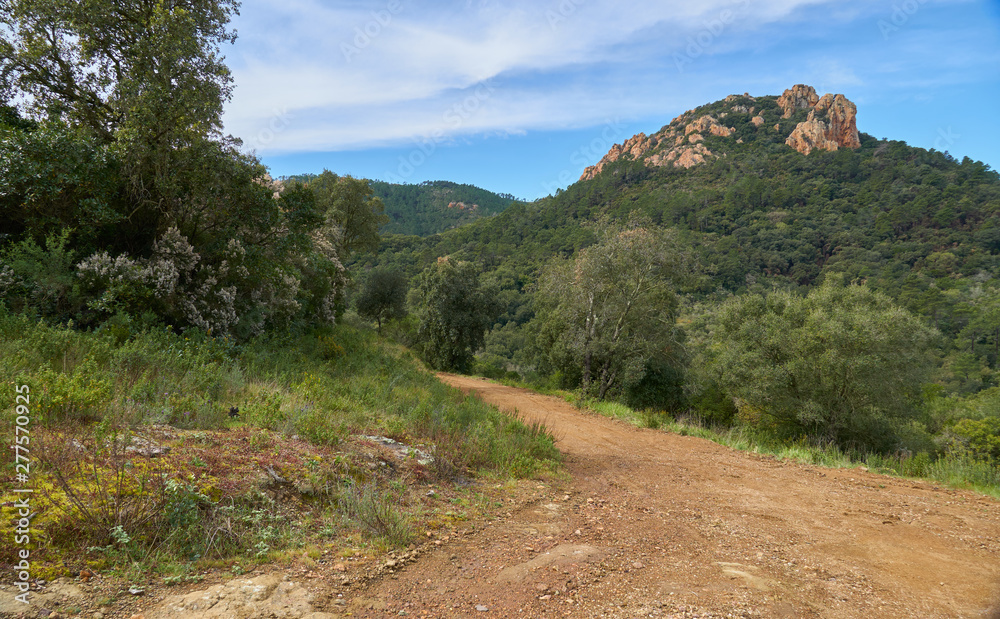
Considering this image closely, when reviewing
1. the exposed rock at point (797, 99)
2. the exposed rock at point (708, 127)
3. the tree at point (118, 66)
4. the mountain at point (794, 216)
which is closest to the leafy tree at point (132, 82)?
the tree at point (118, 66)

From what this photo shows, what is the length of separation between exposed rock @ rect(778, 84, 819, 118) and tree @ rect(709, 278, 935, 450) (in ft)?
447

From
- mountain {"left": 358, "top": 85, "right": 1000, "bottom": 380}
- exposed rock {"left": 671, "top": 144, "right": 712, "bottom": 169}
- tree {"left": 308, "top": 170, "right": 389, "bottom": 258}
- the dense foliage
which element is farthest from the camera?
exposed rock {"left": 671, "top": 144, "right": 712, "bottom": 169}

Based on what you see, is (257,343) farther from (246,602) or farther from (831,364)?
(831,364)

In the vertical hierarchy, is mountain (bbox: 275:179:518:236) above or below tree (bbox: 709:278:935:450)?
above

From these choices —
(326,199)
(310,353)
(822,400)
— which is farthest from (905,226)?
(310,353)

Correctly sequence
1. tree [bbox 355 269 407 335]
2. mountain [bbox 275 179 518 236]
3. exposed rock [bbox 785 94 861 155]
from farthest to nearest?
1. mountain [bbox 275 179 518 236]
2. exposed rock [bbox 785 94 861 155]
3. tree [bbox 355 269 407 335]

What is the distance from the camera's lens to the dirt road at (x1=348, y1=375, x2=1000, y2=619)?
310cm

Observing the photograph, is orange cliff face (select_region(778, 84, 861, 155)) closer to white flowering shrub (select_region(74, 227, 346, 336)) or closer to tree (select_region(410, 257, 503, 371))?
tree (select_region(410, 257, 503, 371))

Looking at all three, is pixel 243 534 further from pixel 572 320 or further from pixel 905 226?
pixel 905 226

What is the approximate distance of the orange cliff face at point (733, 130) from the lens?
349 feet

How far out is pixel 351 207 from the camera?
1123 inches

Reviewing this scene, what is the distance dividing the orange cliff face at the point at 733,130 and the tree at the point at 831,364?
105m

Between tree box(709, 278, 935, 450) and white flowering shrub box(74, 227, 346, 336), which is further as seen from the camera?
tree box(709, 278, 935, 450)

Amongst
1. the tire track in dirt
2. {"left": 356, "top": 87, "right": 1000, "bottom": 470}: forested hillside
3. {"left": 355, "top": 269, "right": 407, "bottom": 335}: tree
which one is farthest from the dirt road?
{"left": 355, "top": 269, "right": 407, "bottom": 335}: tree
